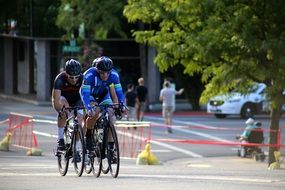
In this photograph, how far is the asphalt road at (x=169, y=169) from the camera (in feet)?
38.0

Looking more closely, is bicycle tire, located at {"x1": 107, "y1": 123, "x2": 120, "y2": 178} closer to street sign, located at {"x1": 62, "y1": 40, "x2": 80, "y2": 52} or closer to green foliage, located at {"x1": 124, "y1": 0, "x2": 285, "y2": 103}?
green foliage, located at {"x1": 124, "y1": 0, "x2": 285, "y2": 103}

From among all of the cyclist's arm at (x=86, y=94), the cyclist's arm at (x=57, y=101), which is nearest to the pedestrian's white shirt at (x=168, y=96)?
the cyclist's arm at (x=57, y=101)

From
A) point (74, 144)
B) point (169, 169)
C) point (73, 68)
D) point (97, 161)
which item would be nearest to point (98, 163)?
point (97, 161)

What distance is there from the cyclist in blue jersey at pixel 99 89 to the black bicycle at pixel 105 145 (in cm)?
7

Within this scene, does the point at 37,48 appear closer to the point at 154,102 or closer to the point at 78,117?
the point at 154,102

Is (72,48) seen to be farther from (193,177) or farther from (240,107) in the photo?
(193,177)

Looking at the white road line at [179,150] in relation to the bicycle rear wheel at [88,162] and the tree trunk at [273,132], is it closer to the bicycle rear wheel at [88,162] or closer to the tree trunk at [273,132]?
the tree trunk at [273,132]

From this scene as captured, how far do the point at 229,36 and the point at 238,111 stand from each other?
17.3 meters

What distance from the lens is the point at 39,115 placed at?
3759cm

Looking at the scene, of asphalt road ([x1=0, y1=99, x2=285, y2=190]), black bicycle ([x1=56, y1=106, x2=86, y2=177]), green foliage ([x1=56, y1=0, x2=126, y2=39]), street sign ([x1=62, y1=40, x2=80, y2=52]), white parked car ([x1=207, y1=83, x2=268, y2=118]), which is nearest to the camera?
asphalt road ([x1=0, y1=99, x2=285, y2=190])

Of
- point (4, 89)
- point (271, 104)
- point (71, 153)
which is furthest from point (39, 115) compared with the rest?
point (71, 153)

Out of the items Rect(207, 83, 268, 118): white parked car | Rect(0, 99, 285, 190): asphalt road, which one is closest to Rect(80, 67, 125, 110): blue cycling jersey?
Rect(0, 99, 285, 190): asphalt road

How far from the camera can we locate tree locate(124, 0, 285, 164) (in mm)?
20188

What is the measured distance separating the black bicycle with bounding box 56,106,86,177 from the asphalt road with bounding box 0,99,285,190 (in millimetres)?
190
